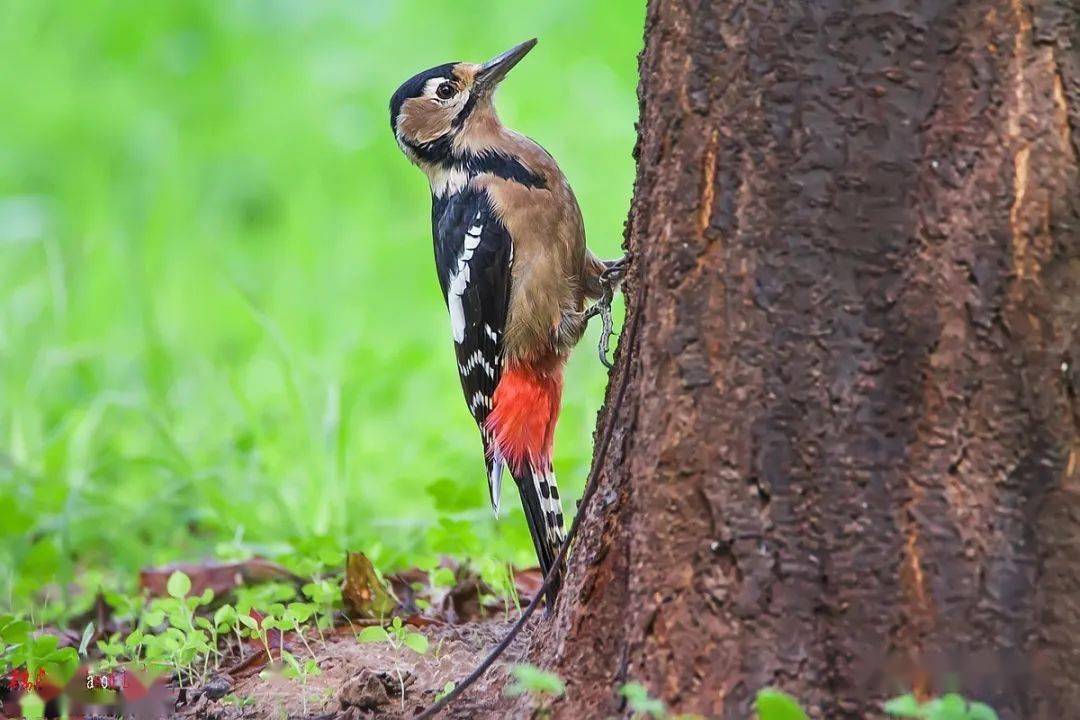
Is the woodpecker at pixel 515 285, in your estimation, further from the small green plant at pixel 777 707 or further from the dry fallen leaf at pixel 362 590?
the small green plant at pixel 777 707

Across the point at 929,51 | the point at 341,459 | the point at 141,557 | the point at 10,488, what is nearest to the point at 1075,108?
the point at 929,51

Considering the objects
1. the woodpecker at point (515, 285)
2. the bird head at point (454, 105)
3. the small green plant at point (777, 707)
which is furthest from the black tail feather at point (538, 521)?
the small green plant at point (777, 707)

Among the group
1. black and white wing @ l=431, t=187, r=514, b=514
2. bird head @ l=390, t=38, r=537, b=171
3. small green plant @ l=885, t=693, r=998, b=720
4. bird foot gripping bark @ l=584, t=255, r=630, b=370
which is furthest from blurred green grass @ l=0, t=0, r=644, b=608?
small green plant @ l=885, t=693, r=998, b=720

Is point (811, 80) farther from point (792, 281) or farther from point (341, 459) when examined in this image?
point (341, 459)

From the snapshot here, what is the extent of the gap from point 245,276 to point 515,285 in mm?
3192

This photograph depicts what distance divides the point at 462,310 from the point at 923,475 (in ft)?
8.74

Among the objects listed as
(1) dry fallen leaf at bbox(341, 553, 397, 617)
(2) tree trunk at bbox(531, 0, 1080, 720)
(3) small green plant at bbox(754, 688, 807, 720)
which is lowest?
(1) dry fallen leaf at bbox(341, 553, 397, 617)

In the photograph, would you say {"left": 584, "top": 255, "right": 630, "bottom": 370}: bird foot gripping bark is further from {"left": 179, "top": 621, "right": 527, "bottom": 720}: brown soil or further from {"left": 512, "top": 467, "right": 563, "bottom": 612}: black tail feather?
{"left": 179, "top": 621, "right": 527, "bottom": 720}: brown soil

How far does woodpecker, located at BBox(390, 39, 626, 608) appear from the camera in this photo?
4.78m

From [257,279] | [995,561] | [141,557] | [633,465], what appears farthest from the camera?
[257,279]

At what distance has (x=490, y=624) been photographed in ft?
12.9

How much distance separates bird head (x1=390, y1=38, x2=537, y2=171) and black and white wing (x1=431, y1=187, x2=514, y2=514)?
0.82 ft

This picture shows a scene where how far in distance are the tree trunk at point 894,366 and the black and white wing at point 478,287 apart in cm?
223

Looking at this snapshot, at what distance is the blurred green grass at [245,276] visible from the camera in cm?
543
